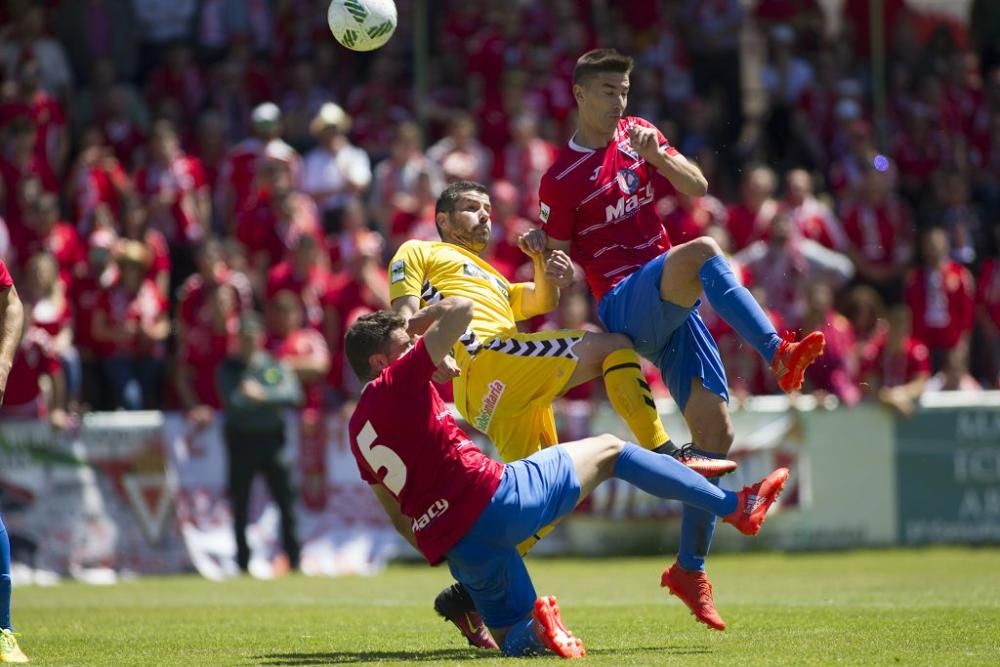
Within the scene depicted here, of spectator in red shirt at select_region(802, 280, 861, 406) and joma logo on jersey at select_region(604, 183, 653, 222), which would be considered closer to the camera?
joma logo on jersey at select_region(604, 183, 653, 222)

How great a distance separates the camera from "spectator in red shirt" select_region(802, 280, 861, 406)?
15.8 meters

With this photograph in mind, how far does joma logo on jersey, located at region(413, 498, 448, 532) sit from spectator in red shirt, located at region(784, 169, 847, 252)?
32.8 feet

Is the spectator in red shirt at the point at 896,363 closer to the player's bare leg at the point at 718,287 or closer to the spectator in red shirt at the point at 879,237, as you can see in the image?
the spectator in red shirt at the point at 879,237

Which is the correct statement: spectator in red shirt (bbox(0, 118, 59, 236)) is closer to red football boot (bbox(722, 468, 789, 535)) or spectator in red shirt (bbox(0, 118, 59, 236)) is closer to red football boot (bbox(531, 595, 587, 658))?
red football boot (bbox(531, 595, 587, 658))

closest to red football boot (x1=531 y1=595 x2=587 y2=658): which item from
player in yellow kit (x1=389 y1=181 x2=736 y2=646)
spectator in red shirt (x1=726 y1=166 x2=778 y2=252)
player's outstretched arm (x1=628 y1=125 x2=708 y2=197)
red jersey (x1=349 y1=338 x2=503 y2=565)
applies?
red jersey (x1=349 y1=338 x2=503 y2=565)

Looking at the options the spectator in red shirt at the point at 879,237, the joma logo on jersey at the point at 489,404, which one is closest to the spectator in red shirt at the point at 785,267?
the spectator in red shirt at the point at 879,237

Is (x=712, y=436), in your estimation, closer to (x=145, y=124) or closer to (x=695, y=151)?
(x=695, y=151)

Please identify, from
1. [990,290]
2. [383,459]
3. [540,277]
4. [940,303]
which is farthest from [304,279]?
[383,459]

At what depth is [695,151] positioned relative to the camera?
60.3ft

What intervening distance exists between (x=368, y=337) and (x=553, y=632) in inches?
67.3

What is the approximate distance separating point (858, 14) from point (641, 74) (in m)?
3.93

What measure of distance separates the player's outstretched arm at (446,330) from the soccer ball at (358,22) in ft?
10.1

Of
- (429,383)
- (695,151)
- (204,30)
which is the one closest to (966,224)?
(695,151)

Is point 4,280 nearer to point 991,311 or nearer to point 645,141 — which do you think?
point 645,141
